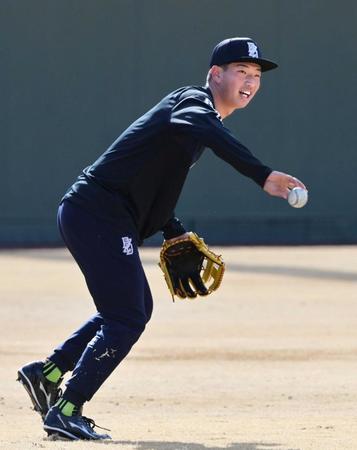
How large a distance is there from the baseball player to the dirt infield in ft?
1.01

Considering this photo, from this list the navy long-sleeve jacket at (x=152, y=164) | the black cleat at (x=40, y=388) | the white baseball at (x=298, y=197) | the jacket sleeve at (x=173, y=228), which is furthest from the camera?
the jacket sleeve at (x=173, y=228)

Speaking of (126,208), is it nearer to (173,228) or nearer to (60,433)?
(173,228)

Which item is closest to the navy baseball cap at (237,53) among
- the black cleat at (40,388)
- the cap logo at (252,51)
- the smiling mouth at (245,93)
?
the cap logo at (252,51)

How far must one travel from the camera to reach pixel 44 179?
22.1m

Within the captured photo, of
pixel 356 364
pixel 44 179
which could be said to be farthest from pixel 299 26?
pixel 356 364

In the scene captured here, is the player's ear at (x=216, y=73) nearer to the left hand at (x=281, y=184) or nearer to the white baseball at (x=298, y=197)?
the left hand at (x=281, y=184)

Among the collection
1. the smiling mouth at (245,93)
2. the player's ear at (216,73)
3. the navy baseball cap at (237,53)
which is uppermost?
the navy baseball cap at (237,53)

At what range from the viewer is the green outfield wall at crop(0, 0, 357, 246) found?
2186cm

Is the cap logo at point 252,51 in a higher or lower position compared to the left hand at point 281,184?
higher

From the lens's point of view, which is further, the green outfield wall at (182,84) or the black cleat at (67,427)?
the green outfield wall at (182,84)

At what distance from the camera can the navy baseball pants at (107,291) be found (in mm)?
4906

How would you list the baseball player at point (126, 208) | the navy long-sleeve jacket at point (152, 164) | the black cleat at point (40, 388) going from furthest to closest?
the black cleat at point (40, 388), the baseball player at point (126, 208), the navy long-sleeve jacket at point (152, 164)

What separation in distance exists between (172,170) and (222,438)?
45.1 inches

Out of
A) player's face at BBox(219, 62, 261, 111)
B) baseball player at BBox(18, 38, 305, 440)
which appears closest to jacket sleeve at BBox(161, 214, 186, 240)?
baseball player at BBox(18, 38, 305, 440)
